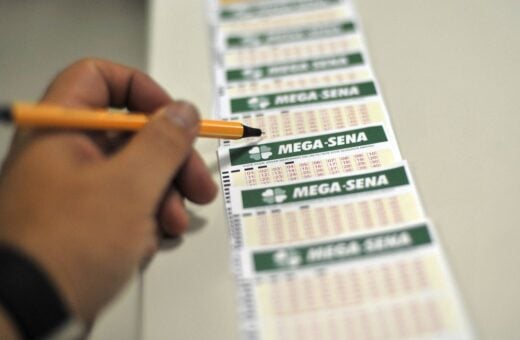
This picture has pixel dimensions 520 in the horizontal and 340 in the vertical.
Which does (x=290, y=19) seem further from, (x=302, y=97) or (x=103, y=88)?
(x=103, y=88)

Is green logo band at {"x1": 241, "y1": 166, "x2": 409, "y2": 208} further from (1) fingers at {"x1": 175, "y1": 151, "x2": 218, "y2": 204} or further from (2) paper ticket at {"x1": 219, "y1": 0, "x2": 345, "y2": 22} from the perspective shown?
(2) paper ticket at {"x1": 219, "y1": 0, "x2": 345, "y2": 22}

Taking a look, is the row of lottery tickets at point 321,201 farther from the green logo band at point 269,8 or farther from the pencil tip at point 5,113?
the pencil tip at point 5,113

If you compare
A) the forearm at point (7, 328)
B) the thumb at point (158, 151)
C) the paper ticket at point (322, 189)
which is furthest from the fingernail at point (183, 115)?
the forearm at point (7, 328)

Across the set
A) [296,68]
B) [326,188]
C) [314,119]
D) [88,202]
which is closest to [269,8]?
[296,68]

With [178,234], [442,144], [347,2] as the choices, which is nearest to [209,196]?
[178,234]

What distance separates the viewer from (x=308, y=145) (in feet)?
1.86

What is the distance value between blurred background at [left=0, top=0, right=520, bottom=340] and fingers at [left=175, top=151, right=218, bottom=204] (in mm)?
52

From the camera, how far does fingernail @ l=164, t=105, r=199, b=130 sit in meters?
0.47

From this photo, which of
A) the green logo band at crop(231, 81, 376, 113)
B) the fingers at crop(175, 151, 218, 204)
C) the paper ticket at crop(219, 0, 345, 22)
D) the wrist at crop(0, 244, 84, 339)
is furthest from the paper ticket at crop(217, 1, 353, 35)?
the wrist at crop(0, 244, 84, 339)

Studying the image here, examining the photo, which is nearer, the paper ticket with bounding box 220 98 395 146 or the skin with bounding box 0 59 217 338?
the skin with bounding box 0 59 217 338

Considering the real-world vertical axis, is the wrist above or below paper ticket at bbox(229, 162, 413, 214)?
below

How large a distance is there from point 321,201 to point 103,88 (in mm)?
278

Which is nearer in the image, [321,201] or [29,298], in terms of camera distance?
[29,298]

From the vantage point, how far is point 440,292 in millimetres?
448
